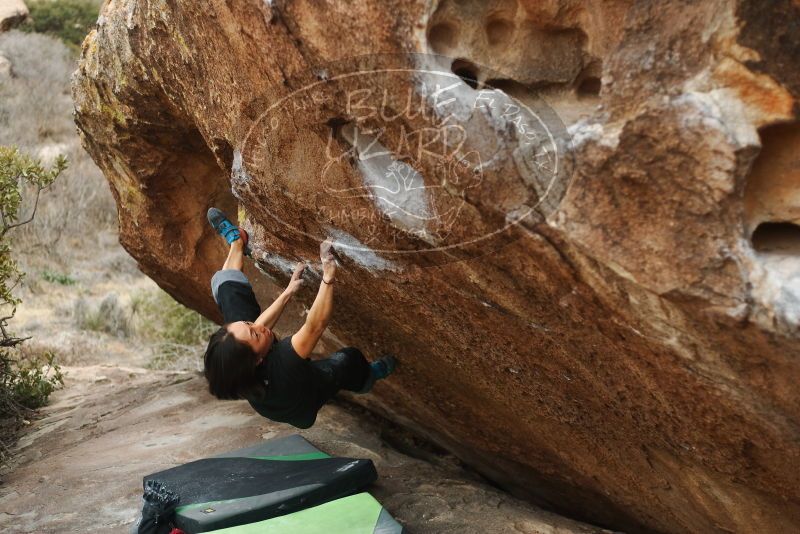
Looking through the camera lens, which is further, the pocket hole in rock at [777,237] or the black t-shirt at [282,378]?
the black t-shirt at [282,378]

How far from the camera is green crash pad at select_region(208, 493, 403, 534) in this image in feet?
10.4

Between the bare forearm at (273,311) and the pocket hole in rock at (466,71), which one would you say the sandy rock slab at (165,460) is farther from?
the pocket hole in rock at (466,71)

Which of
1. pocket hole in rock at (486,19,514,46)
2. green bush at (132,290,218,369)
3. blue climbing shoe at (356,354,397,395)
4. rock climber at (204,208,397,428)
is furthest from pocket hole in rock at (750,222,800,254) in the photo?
green bush at (132,290,218,369)

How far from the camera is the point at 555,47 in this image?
2473mm

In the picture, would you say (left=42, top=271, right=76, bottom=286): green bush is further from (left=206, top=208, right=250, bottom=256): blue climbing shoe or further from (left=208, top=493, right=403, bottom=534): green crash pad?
(left=208, top=493, right=403, bottom=534): green crash pad

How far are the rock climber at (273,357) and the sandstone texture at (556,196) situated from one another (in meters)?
0.19

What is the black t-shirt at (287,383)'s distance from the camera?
3.27 m

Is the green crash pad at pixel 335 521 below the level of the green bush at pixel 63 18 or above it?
below

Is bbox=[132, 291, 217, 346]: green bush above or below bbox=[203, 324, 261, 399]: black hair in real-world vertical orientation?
below

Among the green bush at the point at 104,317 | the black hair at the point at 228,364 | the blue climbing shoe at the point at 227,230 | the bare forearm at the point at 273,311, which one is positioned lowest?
the green bush at the point at 104,317

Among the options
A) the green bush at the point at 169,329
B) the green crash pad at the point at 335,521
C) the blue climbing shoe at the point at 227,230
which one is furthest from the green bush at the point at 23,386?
the green crash pad at the point at 335,521

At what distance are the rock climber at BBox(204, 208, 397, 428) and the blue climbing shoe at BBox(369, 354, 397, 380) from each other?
147mm

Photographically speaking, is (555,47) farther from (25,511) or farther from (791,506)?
(25,511)

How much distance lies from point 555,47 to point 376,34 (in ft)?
1.80
